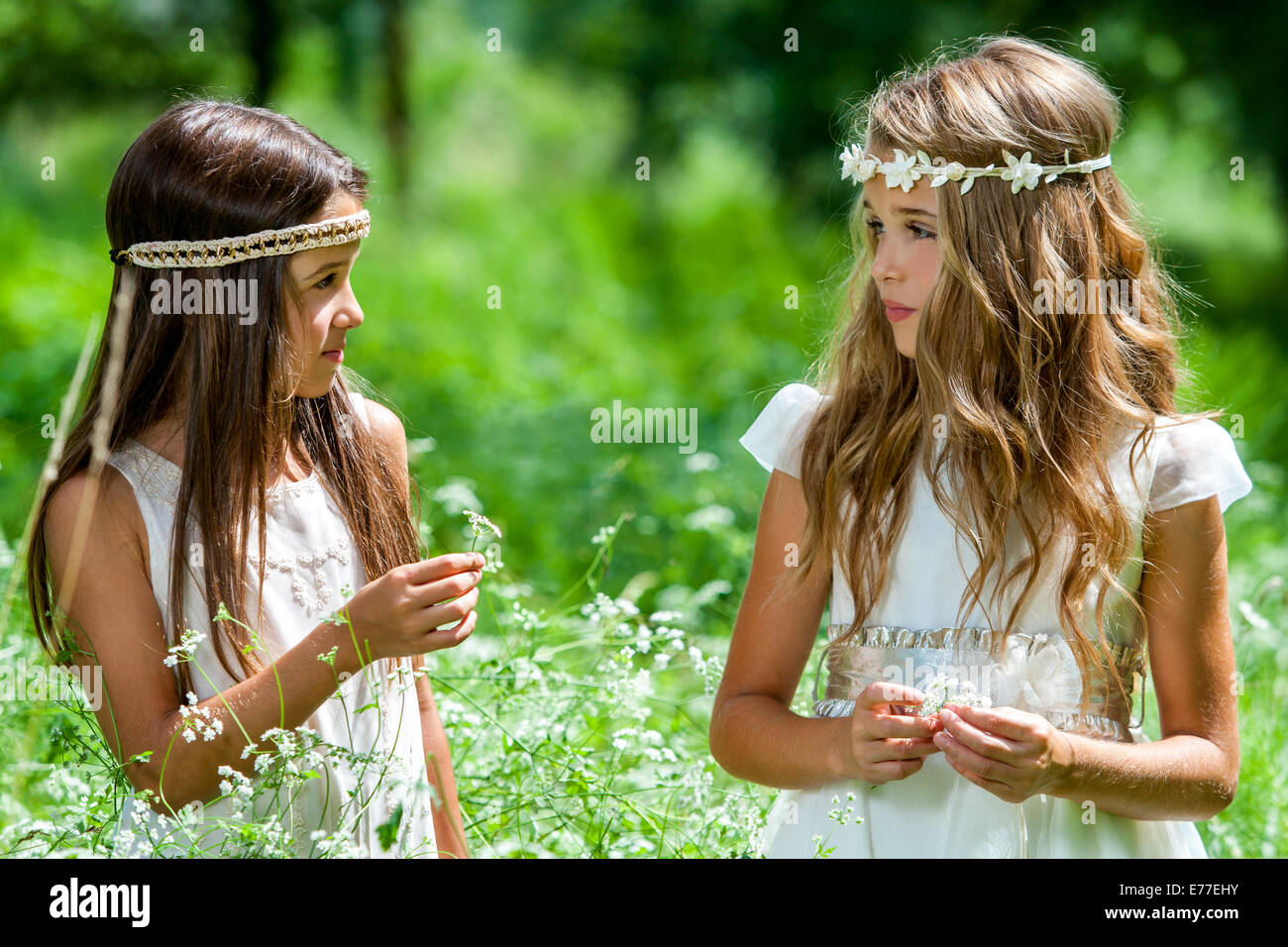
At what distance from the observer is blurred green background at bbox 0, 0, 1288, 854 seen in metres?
5.46

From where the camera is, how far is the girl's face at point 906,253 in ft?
7.07

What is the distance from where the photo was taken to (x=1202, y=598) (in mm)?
2076

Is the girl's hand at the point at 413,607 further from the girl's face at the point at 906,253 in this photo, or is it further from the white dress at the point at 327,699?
the girl's face at the point at 906,253

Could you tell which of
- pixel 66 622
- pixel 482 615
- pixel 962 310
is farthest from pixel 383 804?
pixel 482 615

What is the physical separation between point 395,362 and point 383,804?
5.22 m

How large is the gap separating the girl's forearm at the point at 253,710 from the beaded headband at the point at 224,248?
0.67m

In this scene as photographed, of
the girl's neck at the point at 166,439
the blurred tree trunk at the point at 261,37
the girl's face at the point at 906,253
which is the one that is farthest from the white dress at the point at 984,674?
the blurred tree trunk at the point at 261,37

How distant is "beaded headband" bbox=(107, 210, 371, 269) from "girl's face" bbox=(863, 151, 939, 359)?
0.99 metres

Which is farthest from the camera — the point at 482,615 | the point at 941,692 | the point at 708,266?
the point at 708,266

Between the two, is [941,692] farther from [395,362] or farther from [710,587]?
[395,362]

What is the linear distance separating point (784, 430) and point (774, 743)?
594 mm

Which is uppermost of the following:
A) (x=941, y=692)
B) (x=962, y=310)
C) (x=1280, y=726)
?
(x=962, y=310)

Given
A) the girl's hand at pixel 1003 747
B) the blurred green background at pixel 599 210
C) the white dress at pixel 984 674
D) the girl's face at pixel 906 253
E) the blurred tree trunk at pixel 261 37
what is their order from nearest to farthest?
the girl's hand at pixel 1003 747 < the white dress at pixel 984 674 < the girl's face at pixel 906 253 < the blurred green background at pixel 599 210 < the blurred tree trunk at pixel 261 37
